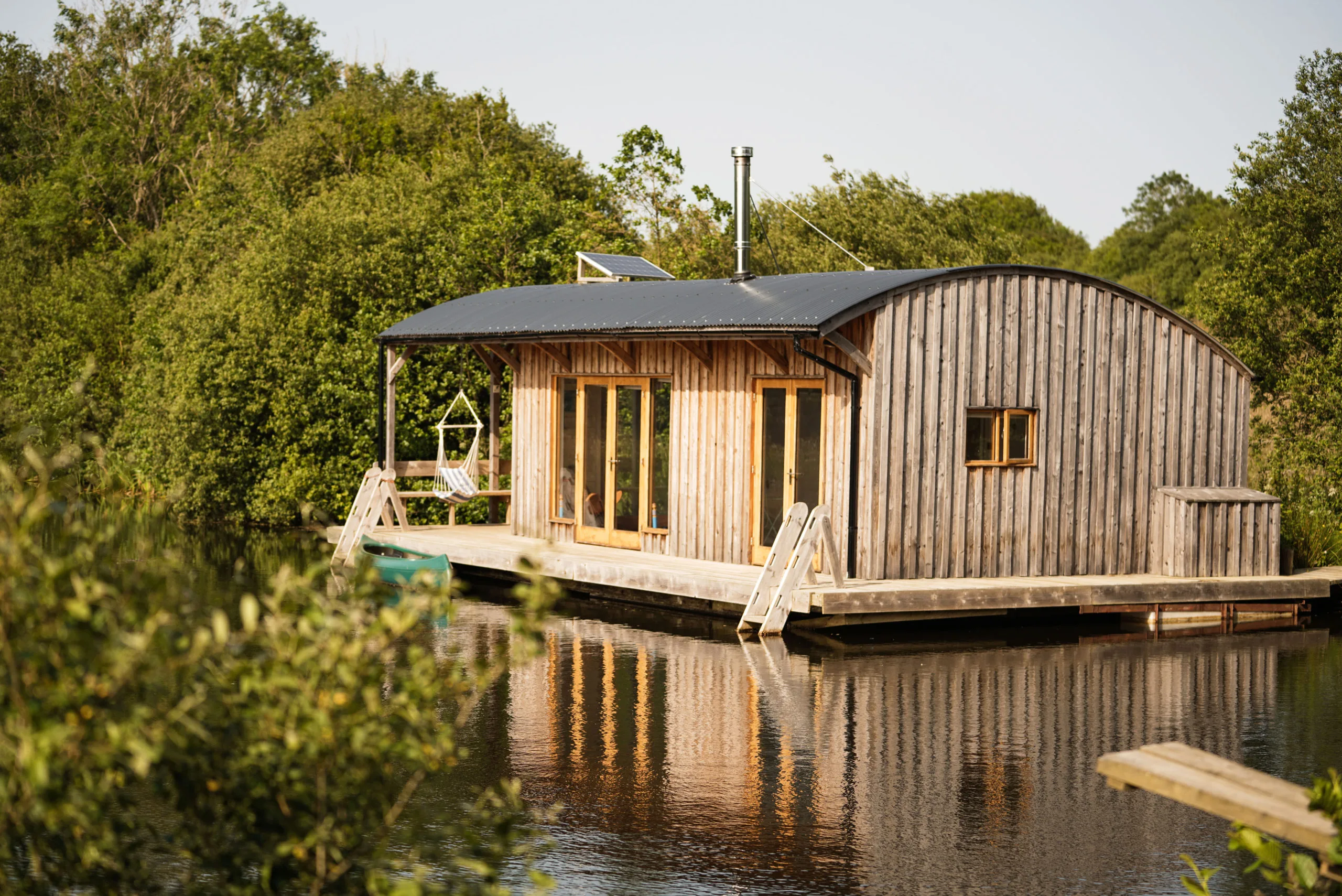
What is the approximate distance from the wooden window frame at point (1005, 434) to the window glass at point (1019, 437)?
0.01m

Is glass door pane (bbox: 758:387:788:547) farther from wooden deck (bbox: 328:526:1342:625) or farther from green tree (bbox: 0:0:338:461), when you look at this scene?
green tree (bbox: 0:0:338:461)

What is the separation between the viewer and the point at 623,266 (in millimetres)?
22141

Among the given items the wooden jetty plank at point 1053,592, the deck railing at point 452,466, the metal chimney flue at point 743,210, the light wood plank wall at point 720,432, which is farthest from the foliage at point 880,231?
the wooden jetty plank at point 1053,592

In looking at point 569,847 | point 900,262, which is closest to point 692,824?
point 569,847


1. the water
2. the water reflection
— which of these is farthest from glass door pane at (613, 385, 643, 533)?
the water reflection

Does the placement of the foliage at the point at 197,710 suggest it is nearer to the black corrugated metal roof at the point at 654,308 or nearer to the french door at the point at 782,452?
the black corrugated metal roof at the point at 654,308

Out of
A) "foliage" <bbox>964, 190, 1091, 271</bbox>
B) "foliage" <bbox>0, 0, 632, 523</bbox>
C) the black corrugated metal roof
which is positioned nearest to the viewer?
the black corrugated metal roof

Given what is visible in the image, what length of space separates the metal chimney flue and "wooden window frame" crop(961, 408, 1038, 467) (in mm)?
3835

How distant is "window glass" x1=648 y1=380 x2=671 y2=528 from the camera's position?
17672 millimetres

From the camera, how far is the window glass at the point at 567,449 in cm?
1891

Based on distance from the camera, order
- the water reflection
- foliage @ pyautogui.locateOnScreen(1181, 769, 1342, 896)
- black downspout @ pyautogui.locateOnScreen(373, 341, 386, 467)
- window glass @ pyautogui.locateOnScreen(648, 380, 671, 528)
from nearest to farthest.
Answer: foliage @ pyautogui.locateOnScreen(1181, 769, 1342, 896) < the water reflection < window glass @ pyautogui.locateOnScreen(648, 380, 671, 528) < black downspout @ pyautogui.locateOnScreen(373, 341, 386, 467)

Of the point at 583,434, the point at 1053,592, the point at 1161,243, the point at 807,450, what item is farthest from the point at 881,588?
the point at 1161,243

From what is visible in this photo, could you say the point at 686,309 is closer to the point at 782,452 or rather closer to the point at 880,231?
the point at 782,452

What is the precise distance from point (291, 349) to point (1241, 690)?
17021 millimetres
